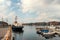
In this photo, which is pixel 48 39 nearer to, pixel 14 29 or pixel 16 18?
pixel 14 29

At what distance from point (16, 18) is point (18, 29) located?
16.0 meters

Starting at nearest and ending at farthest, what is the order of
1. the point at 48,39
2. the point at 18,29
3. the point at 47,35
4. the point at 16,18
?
the point at 48,39, the point at 47,35, the point at 18,29, the point at 16,18

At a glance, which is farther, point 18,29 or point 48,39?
point 18,29

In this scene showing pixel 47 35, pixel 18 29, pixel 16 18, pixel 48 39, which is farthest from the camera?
pixel 16 18

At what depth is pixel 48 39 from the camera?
35.4 meters

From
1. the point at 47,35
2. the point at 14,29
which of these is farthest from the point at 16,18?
the point at 47,35

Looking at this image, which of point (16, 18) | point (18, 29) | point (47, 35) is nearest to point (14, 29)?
point (18, 29)

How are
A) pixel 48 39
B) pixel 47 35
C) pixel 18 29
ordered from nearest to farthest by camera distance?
pixel 48 39 < pixel 47 35 < pixel 18 29

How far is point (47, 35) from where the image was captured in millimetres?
39250

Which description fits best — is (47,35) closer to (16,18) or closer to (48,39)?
(48,39)

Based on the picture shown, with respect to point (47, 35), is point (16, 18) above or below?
above

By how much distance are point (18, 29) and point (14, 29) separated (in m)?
1.69

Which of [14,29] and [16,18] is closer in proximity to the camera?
[14,29]

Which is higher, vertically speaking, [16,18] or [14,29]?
[16,18]
